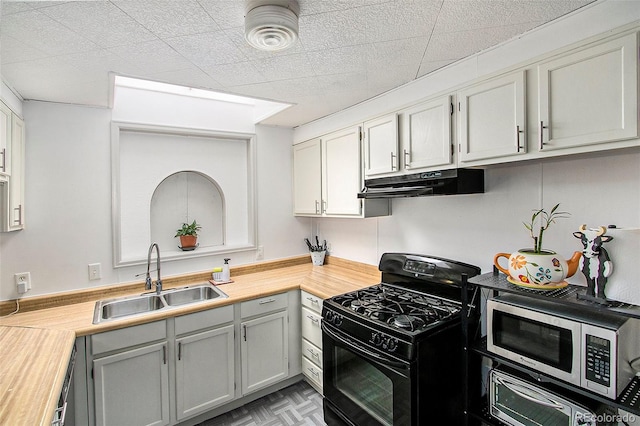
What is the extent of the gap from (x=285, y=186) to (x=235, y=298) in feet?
4.43

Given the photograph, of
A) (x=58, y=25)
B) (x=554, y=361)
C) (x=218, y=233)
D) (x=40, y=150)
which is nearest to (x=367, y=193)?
(x=554, y=361)

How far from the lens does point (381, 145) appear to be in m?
2.25

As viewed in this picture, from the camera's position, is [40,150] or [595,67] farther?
[40,150]

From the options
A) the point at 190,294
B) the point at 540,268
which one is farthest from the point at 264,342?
the point at 540,268

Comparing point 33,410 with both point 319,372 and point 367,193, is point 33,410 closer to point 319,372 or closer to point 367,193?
point 319,372

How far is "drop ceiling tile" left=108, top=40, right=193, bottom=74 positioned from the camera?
1.52 metres

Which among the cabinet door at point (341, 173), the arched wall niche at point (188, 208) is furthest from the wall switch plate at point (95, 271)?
the cabinet door at point (341, 173)

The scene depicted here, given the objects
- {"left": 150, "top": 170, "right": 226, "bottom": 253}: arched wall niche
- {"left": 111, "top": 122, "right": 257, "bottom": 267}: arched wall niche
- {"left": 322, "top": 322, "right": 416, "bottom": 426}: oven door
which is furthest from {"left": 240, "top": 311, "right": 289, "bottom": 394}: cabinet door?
{"left": 150, "top": 170, "right": 226, "bottom": 253}: arched wall niche

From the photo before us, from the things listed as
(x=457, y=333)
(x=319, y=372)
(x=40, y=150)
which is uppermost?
(x=40, y=150)

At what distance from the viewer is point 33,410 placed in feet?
3.54

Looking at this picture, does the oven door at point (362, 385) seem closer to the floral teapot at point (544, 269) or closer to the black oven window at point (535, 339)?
the black oven window at point (535, 339)

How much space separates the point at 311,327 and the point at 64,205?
6.65ft

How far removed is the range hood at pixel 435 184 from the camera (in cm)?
179

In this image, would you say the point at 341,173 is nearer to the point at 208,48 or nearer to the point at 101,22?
the point at 208,48
